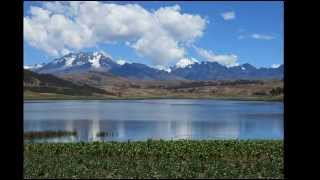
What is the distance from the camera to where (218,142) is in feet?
110

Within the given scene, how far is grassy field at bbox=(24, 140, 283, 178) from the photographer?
19.1 metres

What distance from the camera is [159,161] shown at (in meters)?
24.5

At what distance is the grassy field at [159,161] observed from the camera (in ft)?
62.5
